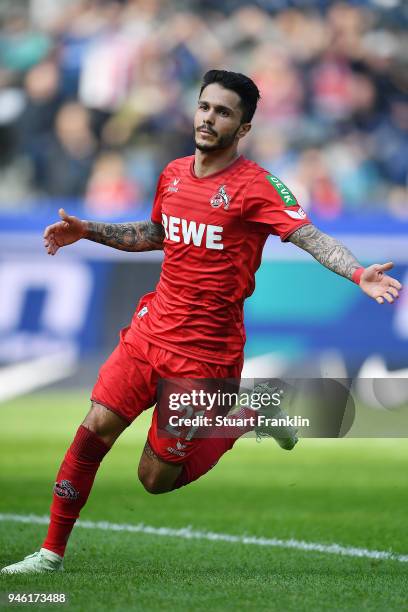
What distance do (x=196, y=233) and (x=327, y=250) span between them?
2.26ft

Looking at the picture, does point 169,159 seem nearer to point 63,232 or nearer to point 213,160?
point 63,232

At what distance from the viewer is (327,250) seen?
5.26m

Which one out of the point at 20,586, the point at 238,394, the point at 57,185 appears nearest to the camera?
the point at 20,586

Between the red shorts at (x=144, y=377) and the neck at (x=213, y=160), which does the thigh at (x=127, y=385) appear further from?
the neck at (x=213, y=160)

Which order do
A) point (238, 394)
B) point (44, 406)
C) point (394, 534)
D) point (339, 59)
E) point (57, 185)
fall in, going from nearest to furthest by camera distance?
point (238, 394)
point (394, 534)
point (44, 406)
point (57, 185)
point (339, 59)

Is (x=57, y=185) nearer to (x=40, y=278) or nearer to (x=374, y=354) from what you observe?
(x=40, y=278)

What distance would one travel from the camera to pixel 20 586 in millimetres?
5102

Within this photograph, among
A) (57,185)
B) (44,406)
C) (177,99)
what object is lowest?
(44,406)

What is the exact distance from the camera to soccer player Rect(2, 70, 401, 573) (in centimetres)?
558

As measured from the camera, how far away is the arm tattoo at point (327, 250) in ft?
16.9

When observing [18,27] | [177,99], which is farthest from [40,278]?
[18,27]

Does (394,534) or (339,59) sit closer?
(394,534)

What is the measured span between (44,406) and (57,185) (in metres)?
3.34

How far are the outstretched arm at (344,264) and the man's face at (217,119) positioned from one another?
23.6 inches
